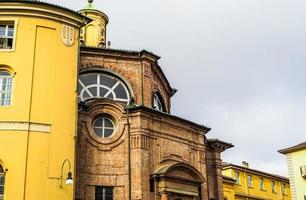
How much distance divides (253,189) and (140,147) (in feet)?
100.0

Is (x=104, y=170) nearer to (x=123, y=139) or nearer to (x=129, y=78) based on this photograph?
(x=123, y=139)

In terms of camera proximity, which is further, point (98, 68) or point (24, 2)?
point (98, 68)

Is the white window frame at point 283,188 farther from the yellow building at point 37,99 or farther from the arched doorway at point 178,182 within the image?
the yellow building at point 37,99

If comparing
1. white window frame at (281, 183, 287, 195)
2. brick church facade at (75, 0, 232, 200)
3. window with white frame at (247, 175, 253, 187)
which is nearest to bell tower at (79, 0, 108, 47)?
brick church facade at (75, 0, 232, 200)

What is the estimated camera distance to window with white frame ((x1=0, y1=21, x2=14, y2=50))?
22812 mm

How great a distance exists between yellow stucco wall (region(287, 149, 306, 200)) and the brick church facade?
1040cm

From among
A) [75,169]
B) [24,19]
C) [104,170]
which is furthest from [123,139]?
[24,19]

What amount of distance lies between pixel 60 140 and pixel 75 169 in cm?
189

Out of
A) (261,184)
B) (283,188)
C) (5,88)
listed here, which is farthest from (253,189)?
(5,88)

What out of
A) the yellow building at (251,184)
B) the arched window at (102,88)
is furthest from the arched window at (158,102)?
the yellow building at (251,184)

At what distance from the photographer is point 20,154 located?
2091 cm

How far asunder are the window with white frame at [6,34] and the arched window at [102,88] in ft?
19.7

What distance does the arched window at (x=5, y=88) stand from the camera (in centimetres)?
2191

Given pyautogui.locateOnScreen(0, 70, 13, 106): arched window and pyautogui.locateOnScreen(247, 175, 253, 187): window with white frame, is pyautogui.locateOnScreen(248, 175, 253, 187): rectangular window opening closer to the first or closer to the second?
pyautogui.locateOnScreen(247, 175, 253, 187): window with white frame
